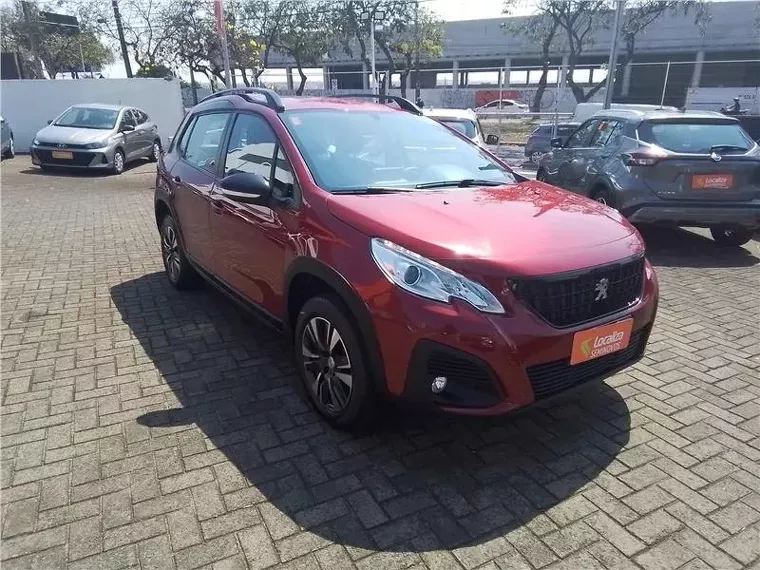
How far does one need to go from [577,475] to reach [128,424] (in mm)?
2407

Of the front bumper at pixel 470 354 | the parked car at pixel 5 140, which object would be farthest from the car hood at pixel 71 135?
the front bumper at pixel 470 354

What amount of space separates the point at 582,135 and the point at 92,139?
1110cm

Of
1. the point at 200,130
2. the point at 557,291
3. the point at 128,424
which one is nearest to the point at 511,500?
the point at 557,291

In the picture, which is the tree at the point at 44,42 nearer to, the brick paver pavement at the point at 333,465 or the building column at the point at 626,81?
the building column at the point at 626,81

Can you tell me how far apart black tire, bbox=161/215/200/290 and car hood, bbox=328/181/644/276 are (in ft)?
8.36

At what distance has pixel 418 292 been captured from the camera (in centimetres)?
247

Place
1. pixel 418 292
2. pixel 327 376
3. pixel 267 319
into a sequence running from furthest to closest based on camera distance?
1. pixel 267 319
2. pixel 327 376
3. pixel 418 292

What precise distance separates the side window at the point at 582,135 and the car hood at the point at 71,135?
35.7ft

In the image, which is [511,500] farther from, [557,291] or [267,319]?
[267,319]

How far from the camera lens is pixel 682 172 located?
5.97m

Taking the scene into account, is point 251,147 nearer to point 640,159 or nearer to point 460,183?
point 460,183

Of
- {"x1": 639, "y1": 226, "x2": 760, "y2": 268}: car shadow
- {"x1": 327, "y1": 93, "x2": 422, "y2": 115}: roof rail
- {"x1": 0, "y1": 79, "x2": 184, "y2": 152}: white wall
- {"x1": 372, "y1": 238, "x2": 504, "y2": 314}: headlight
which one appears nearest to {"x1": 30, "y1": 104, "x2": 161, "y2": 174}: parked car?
{"x1": 0, "y1": 79, "x2": 184, "y2": 152}: white wall

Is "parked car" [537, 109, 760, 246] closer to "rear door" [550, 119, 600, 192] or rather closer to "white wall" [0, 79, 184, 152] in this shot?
"rear door" [550, 119, 600, 192]

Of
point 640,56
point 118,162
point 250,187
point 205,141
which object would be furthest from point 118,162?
point 640,56
